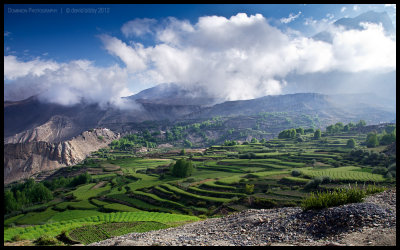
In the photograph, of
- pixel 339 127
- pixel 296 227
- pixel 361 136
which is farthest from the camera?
pixel 339 127

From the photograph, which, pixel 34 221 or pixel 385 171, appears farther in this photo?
pixel 385 171

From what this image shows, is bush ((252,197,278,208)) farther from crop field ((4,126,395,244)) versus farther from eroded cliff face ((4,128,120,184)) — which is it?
eroded cliff face ((4,128,120,184))

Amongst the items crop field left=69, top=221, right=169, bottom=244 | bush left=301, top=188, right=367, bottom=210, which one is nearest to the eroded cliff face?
crop field left=69, top=221, right=169, bottom=244

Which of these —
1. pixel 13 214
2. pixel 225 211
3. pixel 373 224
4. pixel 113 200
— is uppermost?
pixel 373 224

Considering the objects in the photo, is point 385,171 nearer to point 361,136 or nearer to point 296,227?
point 296,227

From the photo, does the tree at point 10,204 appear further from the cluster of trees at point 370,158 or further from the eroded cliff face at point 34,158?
the cluster of trees at point 370,158

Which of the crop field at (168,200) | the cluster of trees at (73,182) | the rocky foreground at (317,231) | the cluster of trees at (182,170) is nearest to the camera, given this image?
the rocky foreground at (317,231)

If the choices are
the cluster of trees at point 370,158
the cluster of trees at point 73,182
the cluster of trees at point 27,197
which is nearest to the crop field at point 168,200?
the cluster of trees at point 370,158

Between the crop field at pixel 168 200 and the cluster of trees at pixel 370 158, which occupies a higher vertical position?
the cluster of trees at pixel 370 158

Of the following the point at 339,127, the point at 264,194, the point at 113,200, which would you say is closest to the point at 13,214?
the point at 113,200

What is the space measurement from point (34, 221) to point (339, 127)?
497 ft

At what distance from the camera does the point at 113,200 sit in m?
49.7
